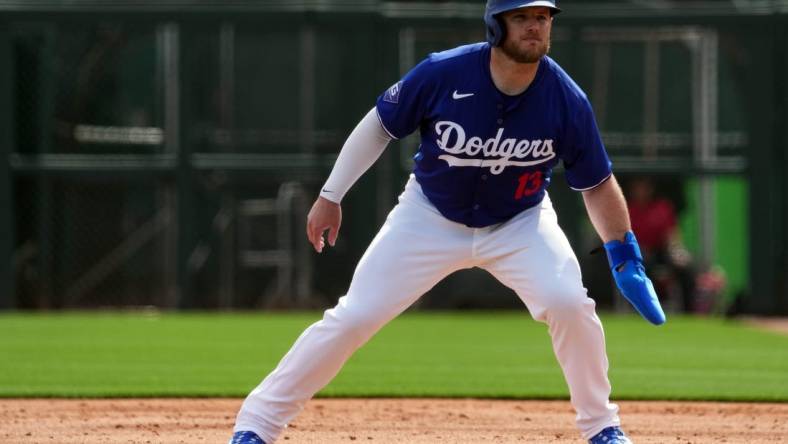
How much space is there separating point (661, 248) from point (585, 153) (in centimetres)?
900

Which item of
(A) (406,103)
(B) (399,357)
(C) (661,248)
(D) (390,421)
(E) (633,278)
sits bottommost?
(B) (399,357)

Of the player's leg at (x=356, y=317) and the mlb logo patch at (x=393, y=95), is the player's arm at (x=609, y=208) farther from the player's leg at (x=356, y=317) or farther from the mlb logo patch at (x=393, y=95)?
the mlb logo patch at (x=393, y=95)

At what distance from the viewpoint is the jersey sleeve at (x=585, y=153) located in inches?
188

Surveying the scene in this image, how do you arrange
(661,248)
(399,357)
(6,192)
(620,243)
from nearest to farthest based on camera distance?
(620,243) → (399,357) → (661,248) → (6,192)

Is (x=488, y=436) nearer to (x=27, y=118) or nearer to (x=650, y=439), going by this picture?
(x=650, y=439)

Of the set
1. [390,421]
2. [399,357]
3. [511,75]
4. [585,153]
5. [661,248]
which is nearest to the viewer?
[511,75]

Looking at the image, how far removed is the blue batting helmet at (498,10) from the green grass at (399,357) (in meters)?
3.12

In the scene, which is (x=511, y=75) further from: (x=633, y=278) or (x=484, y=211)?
(x=633, y=278)

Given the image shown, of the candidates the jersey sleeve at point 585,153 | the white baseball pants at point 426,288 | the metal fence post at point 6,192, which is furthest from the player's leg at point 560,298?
the metal fence post at point 6,192

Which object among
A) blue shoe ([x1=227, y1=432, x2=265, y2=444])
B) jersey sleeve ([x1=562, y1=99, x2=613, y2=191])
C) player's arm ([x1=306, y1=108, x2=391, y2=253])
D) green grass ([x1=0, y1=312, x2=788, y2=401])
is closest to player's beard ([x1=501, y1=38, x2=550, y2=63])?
jersey sleeve ([x1=562, y1=99, x2=613, y2=191])

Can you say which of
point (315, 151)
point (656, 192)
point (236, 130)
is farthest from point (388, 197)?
point (656, 192)

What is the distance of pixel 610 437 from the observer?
484cm

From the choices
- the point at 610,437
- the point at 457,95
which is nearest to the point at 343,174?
the point at 457,95

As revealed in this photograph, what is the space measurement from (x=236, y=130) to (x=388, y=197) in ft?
5.87
